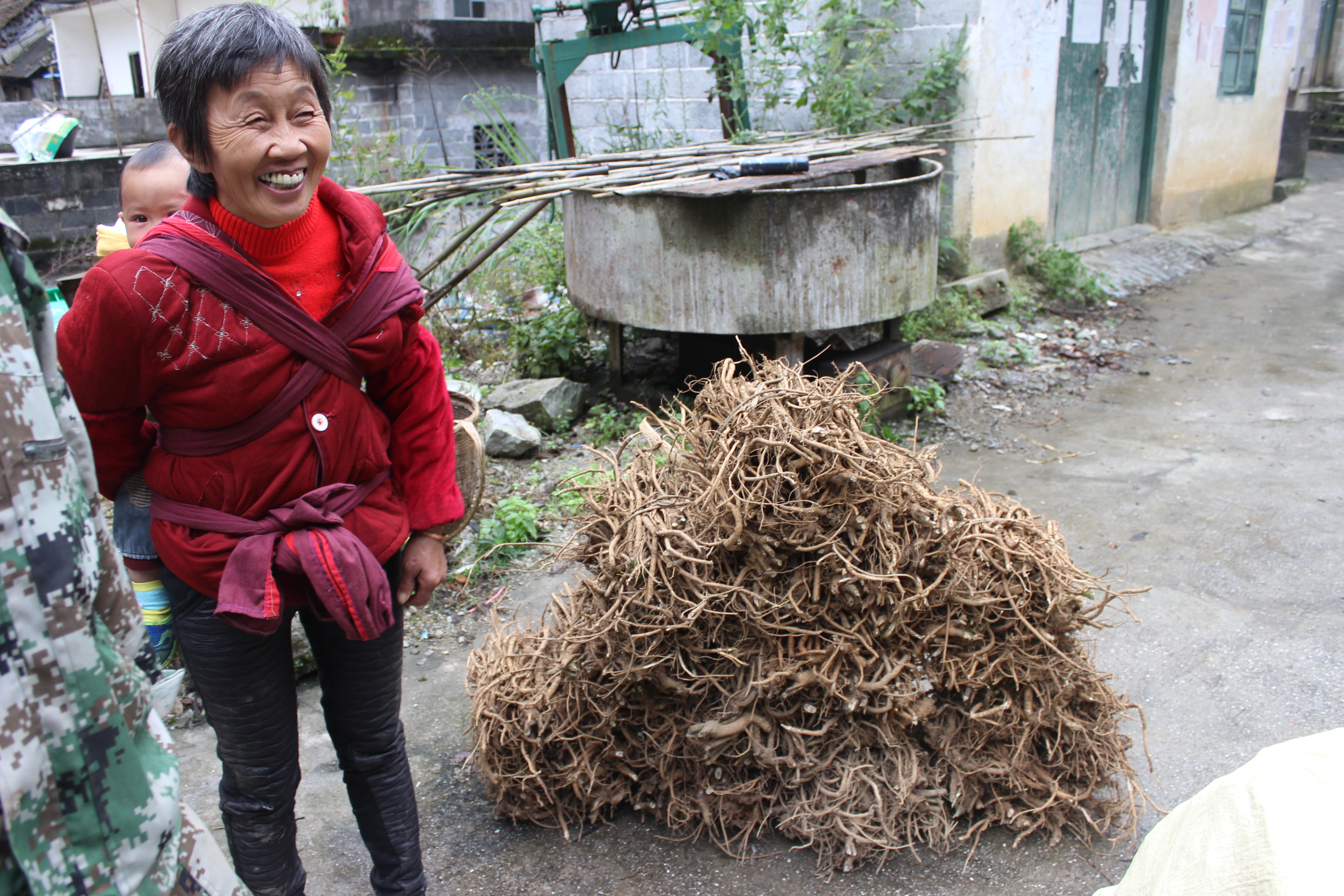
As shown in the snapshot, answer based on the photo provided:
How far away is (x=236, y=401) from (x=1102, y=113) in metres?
8.72

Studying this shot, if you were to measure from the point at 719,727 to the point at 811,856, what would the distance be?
40 centimetres

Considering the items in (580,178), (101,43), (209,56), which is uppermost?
(101,43)

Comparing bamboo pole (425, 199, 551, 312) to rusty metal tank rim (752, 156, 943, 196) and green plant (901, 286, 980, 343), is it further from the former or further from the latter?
green plant (901, 286, 980, 343)

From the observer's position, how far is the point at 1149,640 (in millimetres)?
3146

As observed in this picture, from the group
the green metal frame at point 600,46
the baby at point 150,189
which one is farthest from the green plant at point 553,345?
the baby at point 150,189

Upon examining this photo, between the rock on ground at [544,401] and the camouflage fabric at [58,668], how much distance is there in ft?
12.9

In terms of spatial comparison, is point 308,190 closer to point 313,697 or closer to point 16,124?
point 313,697

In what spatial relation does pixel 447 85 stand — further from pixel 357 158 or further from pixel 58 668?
pixel 58 668

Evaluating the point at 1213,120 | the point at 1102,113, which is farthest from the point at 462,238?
the point at 1213,120

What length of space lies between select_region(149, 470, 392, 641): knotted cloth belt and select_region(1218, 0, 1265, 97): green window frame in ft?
35.1

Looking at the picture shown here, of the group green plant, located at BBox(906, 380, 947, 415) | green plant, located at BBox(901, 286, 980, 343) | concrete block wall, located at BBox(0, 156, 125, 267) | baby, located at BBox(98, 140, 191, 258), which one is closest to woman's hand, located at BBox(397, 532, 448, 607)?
baby, located at BBox(98, 140, 191, 258)

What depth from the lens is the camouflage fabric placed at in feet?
3.03

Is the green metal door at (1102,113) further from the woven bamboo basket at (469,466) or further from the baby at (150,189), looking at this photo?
the baby at (150,189)

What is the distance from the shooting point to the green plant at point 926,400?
5.15 meters
